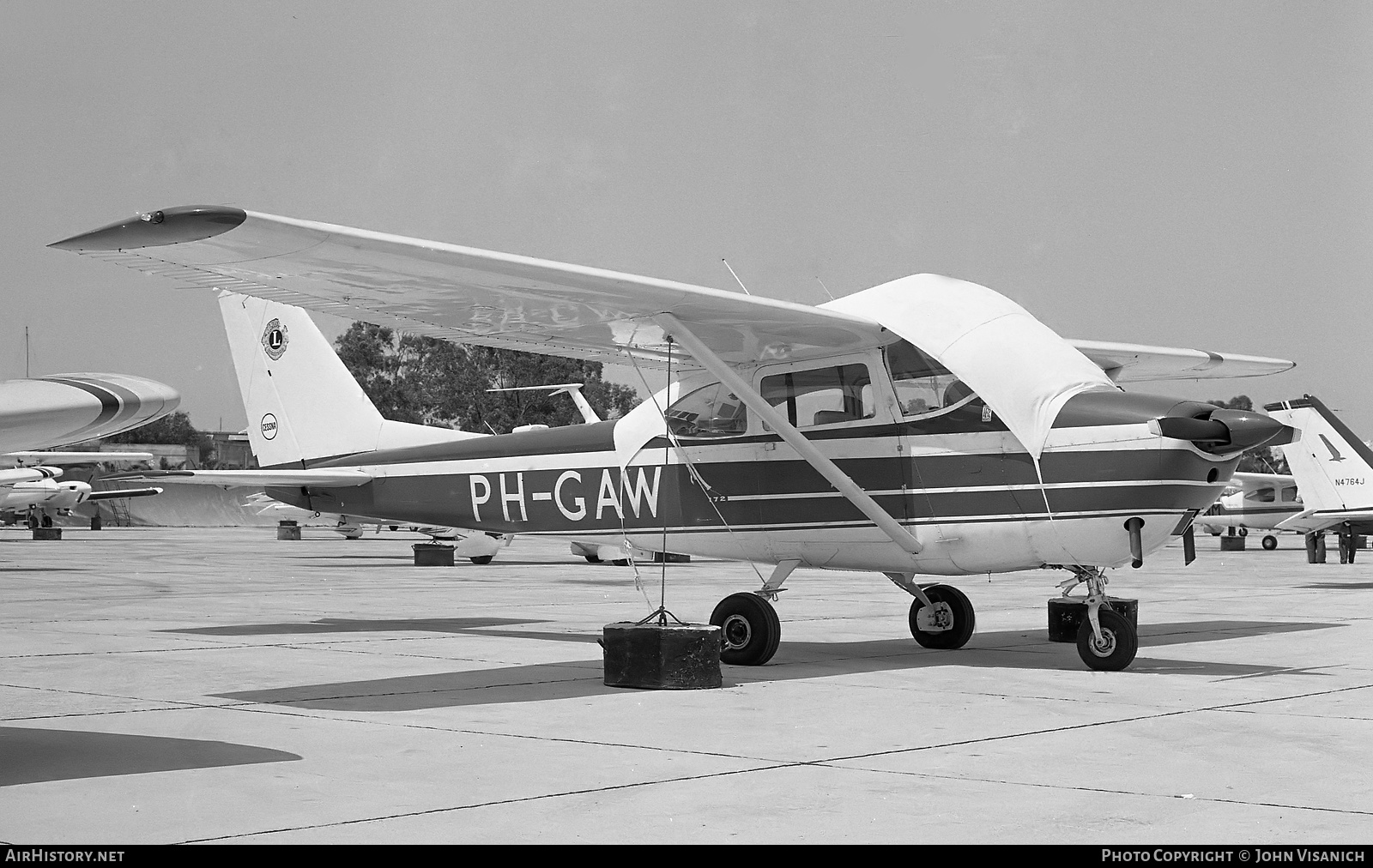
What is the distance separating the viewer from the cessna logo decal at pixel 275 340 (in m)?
15.6

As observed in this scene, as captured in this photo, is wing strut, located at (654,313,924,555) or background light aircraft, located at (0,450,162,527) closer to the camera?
wing strut, located at (654,313,924,555)

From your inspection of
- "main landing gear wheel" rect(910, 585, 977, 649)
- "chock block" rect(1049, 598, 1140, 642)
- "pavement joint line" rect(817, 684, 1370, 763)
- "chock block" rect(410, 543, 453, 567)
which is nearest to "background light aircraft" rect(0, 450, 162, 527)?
"chock block" rect(410, 543, 453, 567)

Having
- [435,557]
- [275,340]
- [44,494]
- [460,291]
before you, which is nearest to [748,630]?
[460,291]

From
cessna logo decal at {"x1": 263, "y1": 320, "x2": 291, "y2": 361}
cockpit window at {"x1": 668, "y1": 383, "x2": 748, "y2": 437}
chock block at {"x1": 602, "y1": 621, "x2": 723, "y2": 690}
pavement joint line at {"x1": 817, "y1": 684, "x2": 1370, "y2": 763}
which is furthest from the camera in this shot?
cessna logo decal at {"x1": 263, "y1": 320, "x2": 291, "y2": 361}

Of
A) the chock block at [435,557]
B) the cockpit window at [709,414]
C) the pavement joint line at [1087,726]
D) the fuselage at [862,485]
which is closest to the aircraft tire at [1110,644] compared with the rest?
the fuselage at [862,485]

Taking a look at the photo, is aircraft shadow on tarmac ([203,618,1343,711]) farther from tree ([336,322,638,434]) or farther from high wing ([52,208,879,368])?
tree ([336,322,638,434])

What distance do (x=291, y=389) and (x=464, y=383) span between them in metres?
68.8

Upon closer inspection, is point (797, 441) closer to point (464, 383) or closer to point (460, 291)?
point (460, 291)

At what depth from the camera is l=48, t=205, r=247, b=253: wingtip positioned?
6363 millimetres

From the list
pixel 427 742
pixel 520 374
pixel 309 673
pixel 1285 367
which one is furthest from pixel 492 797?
pixel 520 374

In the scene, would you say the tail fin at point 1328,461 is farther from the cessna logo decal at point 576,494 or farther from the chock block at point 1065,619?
the cessna logo decal at point 576,494

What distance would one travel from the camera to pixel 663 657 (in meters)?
8.75

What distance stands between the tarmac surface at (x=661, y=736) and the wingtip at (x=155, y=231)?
2406mm

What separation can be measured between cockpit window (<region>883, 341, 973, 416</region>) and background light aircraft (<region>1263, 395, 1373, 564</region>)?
17974 mm
